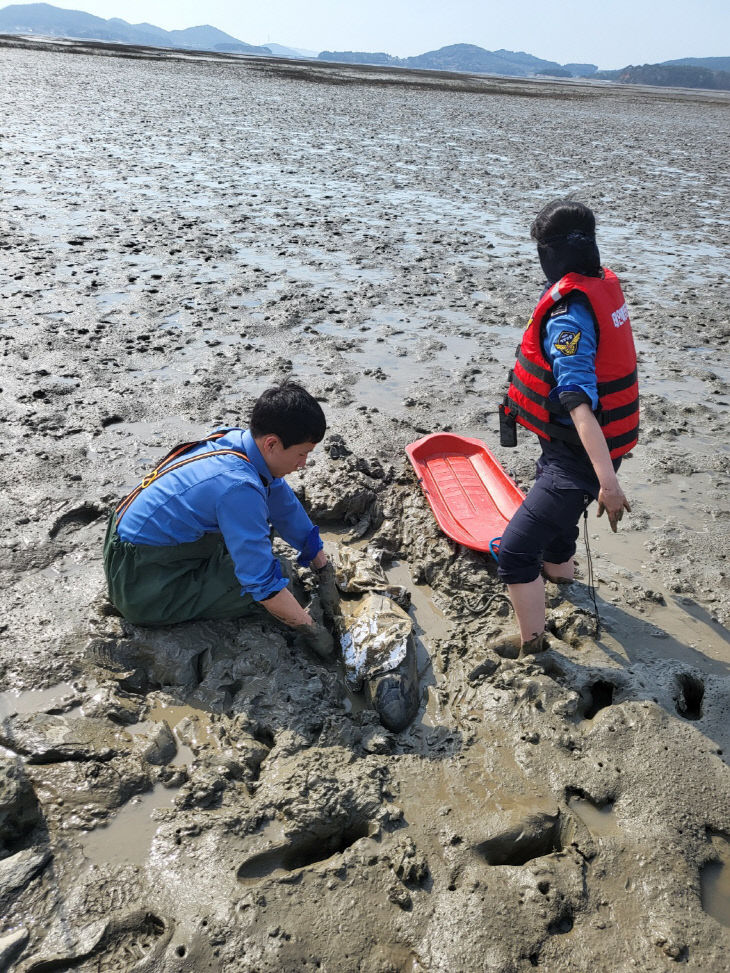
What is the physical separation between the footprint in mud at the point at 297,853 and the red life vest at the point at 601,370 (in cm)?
177

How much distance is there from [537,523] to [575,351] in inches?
29.1

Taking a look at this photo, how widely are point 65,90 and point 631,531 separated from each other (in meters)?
28.3

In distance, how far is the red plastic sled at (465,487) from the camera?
13.0ft

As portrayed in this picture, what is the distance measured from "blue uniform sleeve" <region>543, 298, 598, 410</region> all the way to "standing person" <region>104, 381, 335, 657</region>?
3.20ft

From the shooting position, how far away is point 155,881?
7.06ft

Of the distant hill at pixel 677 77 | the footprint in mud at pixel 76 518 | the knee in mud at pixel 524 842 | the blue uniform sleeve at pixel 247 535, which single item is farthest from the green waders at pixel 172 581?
the distant hill at pixel 677 77

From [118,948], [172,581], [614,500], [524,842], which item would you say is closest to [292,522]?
[172,581]

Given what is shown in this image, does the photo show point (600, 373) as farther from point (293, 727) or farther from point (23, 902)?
point (23, 902)

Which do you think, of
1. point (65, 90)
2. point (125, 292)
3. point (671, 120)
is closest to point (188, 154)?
point (125, 292)

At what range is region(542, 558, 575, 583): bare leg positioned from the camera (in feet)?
11.8

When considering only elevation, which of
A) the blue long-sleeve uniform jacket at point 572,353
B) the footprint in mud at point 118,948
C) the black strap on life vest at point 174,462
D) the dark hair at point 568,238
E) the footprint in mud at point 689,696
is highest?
the dark hair at point 568,238

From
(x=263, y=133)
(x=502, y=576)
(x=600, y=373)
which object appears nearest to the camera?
(x=600, y=373)

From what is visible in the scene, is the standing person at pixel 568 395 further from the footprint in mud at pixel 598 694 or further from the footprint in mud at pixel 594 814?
the footprint in mud at pixel 594 814

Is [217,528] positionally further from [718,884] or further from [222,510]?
[718,884]
